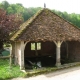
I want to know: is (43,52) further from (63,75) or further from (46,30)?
(63,75)

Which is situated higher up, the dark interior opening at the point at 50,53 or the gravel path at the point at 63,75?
the dark interior opening at the point at 50,53

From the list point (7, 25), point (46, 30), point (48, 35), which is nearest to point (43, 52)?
point (7, 25)

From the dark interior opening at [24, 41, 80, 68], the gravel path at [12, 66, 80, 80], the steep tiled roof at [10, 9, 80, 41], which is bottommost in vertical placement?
the gravel path at [12, 66, 80, 80]

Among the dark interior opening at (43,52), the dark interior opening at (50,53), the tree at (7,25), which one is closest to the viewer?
the dark interior opening at (50,53)

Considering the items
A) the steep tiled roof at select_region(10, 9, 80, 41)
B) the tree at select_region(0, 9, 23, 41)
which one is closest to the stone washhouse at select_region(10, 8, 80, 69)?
the steep tiled roof at select_region(10, 9, 80, 41)

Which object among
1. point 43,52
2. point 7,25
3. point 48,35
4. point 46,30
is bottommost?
point 43,52

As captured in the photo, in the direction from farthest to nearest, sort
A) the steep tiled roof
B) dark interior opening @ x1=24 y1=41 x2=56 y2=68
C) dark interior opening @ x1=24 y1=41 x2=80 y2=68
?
1. dark interior opening @ x1=24 y1=41 x2=56 y2=68
2. dark interior opening @ x1=24 y1=41 x2=80 y2=68
3. the steep tiled roof

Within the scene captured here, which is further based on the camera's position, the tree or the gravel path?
the tree

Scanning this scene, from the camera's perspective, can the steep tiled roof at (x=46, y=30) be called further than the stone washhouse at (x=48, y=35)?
Yes

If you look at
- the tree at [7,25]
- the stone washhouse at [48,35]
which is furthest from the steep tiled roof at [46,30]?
the tree at [7,25]

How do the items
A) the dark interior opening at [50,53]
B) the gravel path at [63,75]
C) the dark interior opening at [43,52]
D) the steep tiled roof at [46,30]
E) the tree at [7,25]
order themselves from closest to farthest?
the gravel path at [63,75] < the steep tiled roof at [46,30] < the dark interior opening at [50,53] < the tree at [7,25] < the dark interior opening at [43,52]

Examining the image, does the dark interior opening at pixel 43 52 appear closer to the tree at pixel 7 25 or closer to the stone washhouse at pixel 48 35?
the stone washhouse at pixel 48 35

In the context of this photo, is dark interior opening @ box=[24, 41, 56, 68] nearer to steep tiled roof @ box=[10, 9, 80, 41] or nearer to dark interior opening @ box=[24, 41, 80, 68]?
dark interior opening @ box=[24, 41, 80, 68]

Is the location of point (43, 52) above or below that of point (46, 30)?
below
